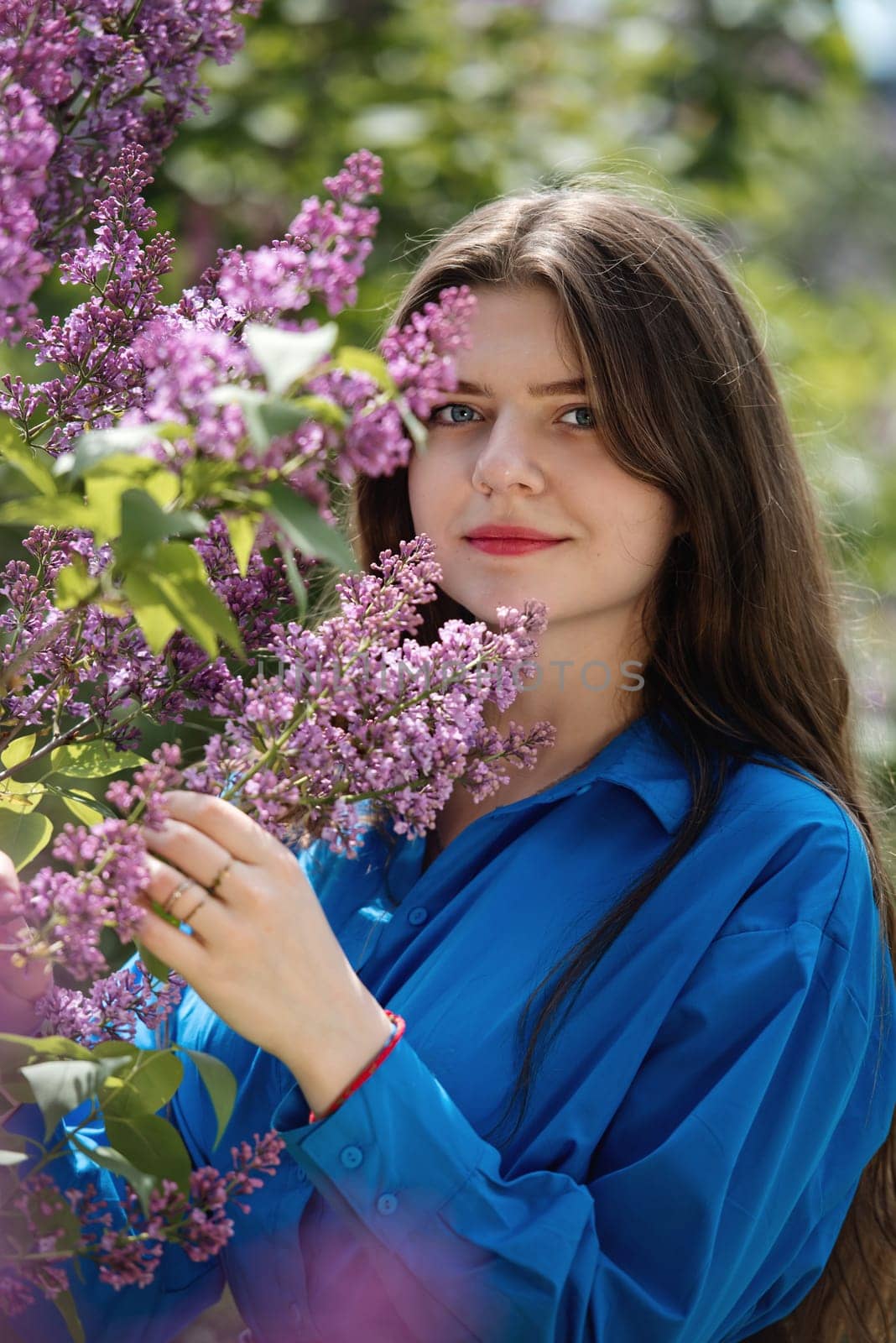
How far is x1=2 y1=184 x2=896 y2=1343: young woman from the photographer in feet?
3.78

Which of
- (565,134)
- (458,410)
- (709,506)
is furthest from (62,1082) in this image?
(565,134)

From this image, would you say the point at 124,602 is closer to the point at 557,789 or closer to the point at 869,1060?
the point at 557,789

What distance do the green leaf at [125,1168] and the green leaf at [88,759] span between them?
26 centimetres

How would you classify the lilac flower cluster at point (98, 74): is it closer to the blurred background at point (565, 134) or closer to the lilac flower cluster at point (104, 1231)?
the lilac flower cluster at point (104, 1231)

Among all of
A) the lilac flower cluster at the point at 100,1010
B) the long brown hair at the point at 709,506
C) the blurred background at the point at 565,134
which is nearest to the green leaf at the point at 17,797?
the lilac flower cluster at the point at 100,1010

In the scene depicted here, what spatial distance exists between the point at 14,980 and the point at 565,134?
Answer: 2934mm

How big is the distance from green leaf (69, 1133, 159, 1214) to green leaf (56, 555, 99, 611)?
1.04 ft

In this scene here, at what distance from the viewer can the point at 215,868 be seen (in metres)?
0.90

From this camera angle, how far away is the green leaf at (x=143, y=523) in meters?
0.71

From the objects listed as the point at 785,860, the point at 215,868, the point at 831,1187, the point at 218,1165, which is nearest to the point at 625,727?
the point at 785,860

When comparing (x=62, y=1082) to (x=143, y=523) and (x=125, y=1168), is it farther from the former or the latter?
(x=143, y=523)

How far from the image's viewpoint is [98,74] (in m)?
1.10

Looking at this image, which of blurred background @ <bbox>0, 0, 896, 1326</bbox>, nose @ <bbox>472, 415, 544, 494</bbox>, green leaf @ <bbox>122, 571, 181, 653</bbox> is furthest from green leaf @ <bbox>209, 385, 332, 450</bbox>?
blurred background @ <bbox>0, 0, 896, 1326</bbox>

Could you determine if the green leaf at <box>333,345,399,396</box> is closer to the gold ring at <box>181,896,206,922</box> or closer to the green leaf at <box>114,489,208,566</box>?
the green leaf at <box>114,489,208,566</box>
